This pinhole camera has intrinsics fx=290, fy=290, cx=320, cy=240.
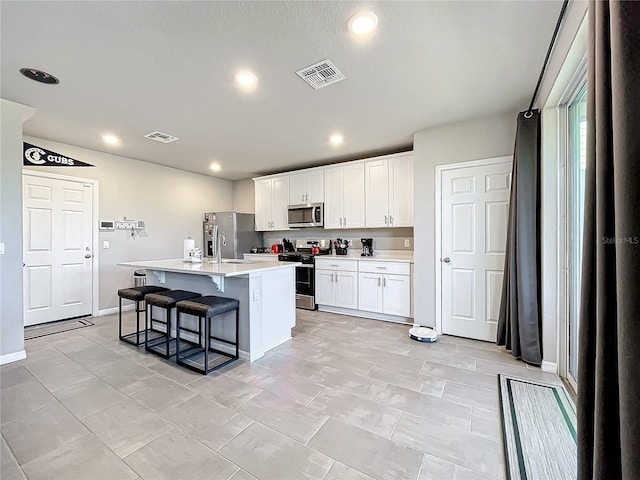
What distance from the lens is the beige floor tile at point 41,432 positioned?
5.51ft

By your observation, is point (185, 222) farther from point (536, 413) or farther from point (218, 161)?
point (536, 413)

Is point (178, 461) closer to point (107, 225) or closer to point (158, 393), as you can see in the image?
point (158, 393)

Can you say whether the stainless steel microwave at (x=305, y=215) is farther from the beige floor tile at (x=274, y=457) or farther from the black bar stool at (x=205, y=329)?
the beige floor tile at (x=274, y=457)

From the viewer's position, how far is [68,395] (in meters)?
2.25

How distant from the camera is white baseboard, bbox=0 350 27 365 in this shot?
Result: 280 centimetres

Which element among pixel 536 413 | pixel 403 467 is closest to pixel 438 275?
pixel 536 413

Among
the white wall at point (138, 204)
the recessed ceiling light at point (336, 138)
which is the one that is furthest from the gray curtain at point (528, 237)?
the white wall at point (138, 204)

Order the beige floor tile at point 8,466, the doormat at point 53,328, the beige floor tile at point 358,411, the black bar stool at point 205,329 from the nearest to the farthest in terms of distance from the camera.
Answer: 1. the beige floor tile at point 8,466
2. the beige floor tile at point 358,411
3. the black bar stool at point 205,329
4. the doormat at point 53,328

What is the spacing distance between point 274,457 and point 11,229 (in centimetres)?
332

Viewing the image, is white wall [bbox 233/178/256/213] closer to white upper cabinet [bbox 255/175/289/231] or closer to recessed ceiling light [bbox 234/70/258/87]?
white upper cabinet [bbox 255/175/289/231]

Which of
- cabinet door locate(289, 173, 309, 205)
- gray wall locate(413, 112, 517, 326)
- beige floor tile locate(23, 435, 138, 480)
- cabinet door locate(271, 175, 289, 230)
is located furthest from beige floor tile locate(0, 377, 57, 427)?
cabinet door locate(289, 173, 309, 205)

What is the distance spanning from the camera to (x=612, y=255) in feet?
2.52

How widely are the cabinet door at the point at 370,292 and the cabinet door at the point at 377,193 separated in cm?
83

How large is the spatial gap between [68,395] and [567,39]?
430 cm
